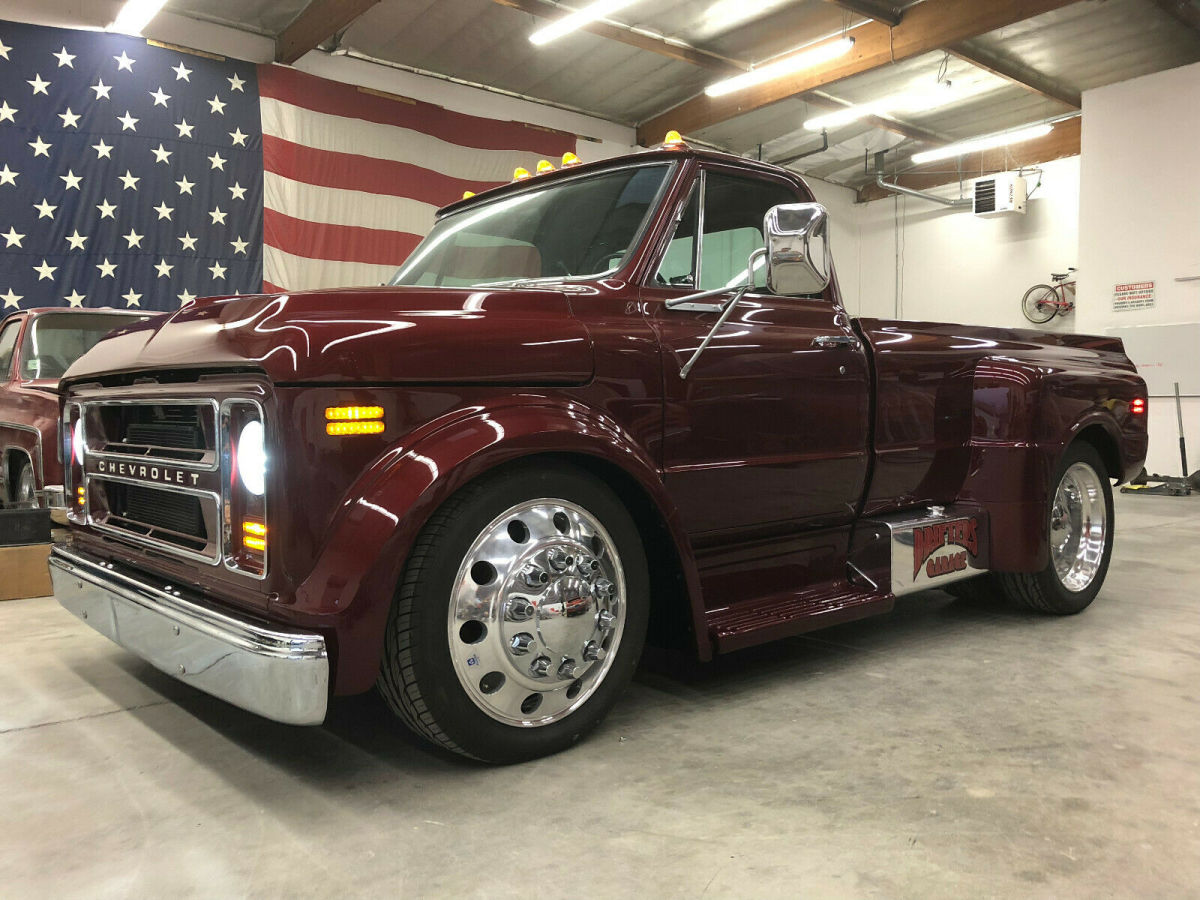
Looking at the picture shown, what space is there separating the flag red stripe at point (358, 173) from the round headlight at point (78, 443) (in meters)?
7.08

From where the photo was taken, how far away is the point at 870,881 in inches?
67.7

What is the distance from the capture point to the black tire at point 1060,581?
3787 millimetres

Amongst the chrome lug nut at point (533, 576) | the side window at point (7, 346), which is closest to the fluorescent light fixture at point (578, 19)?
the side window at point (7, 346)


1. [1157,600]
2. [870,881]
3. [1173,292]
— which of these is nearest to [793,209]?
[870,881]

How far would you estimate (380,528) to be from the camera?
1.91 meters

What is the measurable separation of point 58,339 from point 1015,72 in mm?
11190

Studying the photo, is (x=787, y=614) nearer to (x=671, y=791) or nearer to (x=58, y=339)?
(x=671, y=791)

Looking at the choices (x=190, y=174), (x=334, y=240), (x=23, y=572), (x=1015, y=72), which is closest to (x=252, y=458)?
(x=23, y=572)

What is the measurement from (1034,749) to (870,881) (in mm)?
926

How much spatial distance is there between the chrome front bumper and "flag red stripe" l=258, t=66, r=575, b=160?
324 inches

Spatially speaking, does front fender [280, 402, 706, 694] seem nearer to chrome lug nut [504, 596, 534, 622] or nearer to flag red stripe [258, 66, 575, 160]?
chrome lug nut [504, 596, 534, 622]

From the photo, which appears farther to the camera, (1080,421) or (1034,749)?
(1080,421)

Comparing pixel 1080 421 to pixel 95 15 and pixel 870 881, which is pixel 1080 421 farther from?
pixel 95 15

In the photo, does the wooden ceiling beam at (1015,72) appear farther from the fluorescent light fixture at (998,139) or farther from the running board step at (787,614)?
the running board step at (787,614)
